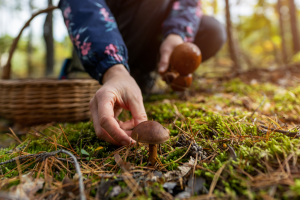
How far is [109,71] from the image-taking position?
1.67 m

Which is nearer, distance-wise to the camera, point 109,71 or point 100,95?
point 100,95

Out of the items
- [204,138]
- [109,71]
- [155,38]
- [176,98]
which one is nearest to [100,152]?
[109,71]

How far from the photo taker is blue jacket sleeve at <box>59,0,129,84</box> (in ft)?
5.57

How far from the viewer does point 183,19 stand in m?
2.67

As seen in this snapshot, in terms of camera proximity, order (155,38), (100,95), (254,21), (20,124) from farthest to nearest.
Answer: (254,21), (155,38), (20,124), (100,95)

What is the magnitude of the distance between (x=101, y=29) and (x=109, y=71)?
1.49 ft

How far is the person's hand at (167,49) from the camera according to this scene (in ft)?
7.32

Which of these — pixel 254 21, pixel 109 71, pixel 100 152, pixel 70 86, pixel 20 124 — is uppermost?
pixel 254 21

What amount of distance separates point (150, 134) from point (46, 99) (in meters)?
1.96

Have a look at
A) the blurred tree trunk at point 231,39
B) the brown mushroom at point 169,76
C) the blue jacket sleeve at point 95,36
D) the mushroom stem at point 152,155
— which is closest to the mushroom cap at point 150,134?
the mushroom stem at point 152,155

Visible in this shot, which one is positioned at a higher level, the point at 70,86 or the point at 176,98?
the point at 70,86

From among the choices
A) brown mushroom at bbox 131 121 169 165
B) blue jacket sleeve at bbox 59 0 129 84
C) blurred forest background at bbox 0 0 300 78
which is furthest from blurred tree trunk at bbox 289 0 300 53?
brown mushroom at bbox 131 121 169 165

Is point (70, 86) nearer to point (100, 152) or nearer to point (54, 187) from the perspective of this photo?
point (100, 152)

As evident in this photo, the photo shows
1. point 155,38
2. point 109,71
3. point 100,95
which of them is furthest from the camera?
point 155,38
